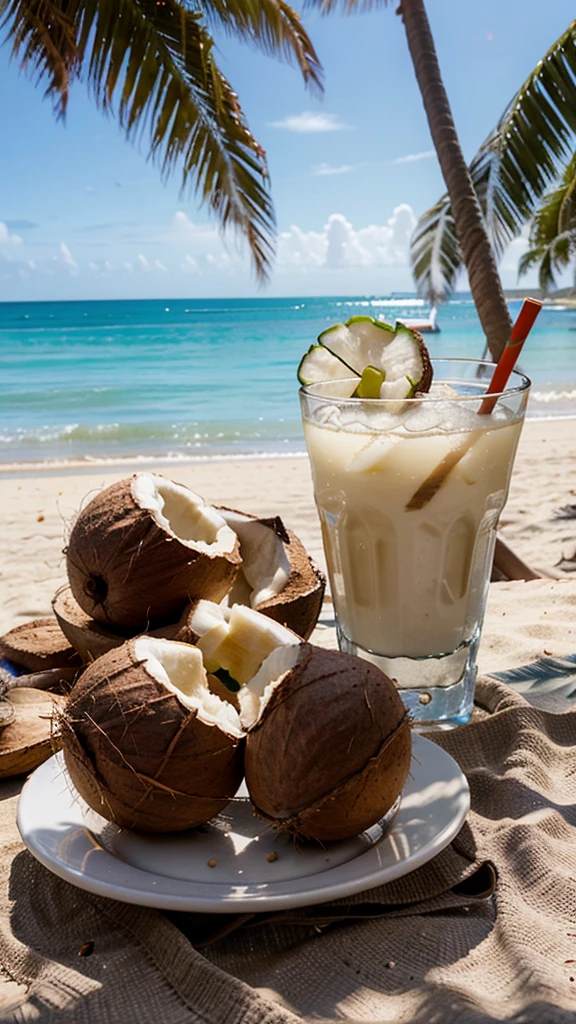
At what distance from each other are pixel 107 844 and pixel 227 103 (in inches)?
274

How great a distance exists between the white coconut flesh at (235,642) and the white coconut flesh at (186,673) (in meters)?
0.13

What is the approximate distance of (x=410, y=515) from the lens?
2148mm

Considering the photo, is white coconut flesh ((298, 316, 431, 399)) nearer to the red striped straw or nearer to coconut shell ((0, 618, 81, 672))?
the red striped straw

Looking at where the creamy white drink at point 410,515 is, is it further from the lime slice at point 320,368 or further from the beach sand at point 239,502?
the beach sand at point 239,502

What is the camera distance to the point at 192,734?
1.45m

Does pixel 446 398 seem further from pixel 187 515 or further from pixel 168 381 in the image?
pixel 168 381

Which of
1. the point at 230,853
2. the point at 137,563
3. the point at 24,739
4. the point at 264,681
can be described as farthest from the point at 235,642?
the point at 24,739

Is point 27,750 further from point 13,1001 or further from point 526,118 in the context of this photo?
point 526,118

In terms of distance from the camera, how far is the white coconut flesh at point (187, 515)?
212 centimetres

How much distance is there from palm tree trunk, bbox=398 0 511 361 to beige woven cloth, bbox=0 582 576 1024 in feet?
8.89

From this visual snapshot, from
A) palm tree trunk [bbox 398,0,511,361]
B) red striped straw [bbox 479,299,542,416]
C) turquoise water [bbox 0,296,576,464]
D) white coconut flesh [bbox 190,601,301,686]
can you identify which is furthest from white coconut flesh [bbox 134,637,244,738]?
turquoise water [bbox 0,296,576,464]

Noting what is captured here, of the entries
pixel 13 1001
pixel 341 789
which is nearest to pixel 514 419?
pixel 341 789

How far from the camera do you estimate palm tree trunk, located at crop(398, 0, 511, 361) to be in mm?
4012

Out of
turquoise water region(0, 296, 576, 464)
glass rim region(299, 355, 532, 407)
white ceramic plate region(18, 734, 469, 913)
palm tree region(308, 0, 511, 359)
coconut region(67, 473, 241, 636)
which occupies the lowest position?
turquoise water region(0, 296, 576, 464)
